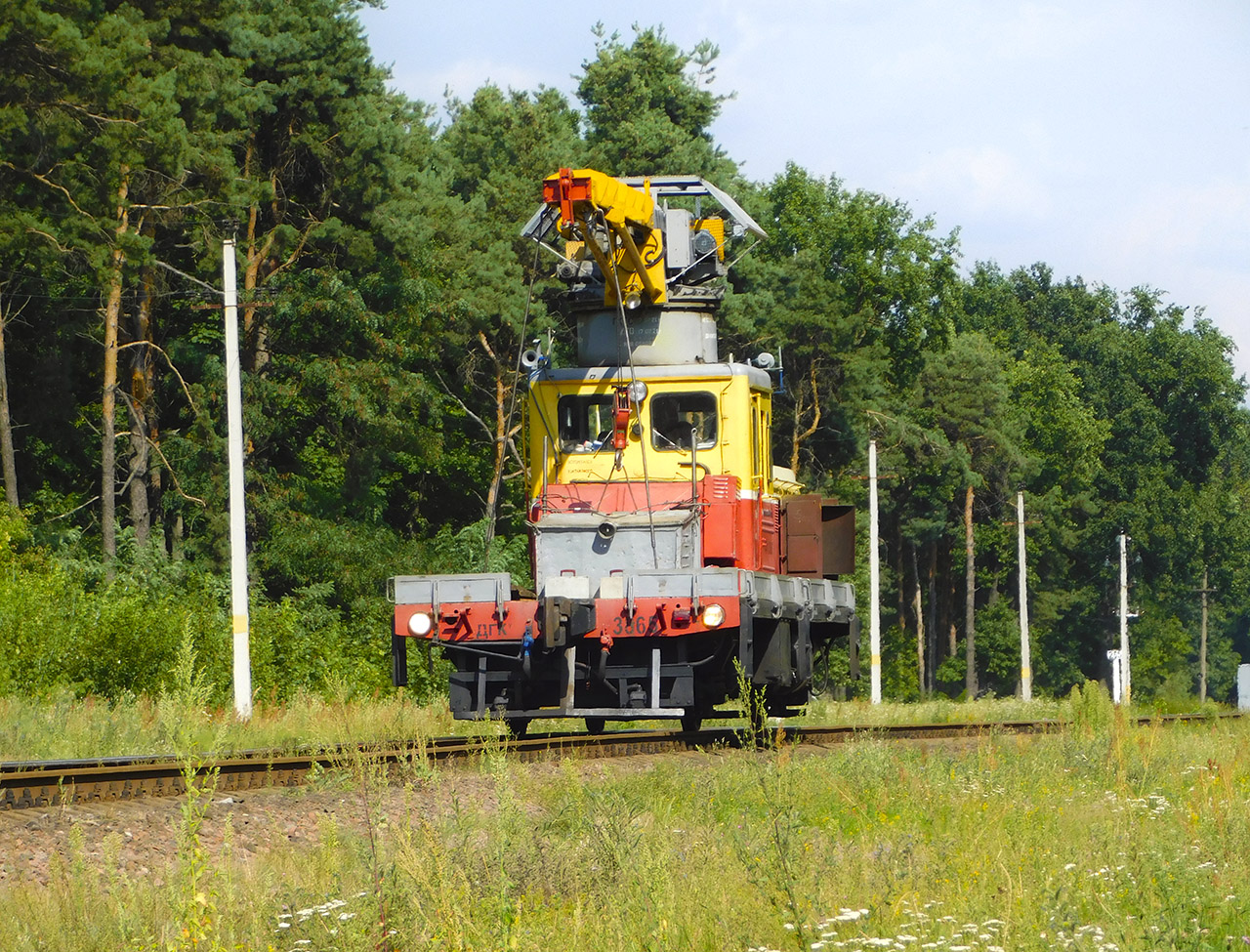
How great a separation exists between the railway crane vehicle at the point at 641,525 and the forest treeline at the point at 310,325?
49.4 inches

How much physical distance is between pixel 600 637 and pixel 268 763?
351 cm

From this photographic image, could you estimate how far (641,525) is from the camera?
15.8 metres

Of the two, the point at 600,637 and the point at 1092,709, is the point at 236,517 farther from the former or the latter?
the point at 1092,709

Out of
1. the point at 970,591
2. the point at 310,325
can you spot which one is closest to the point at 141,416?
the point at 310,325

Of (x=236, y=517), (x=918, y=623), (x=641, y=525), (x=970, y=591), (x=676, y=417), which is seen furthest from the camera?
(x=918, y=623)

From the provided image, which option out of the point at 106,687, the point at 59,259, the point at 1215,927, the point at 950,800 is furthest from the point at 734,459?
the point at 59,259

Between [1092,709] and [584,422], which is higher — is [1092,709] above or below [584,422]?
below

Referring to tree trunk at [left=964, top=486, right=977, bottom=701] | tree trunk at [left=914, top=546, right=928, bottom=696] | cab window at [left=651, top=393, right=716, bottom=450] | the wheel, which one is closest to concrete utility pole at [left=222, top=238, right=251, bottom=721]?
the wheel

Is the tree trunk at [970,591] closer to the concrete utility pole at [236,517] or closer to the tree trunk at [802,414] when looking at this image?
the tree trunk at [802,414]

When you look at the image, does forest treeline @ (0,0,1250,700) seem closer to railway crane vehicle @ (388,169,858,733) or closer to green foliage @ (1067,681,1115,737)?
railway crane vehicle @ (388,169,858,733)

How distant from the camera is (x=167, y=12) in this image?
36.2 meters

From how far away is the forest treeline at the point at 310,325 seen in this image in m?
31.0

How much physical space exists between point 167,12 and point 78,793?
29.1 metres

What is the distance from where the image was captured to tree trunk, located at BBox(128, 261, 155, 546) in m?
35.8
